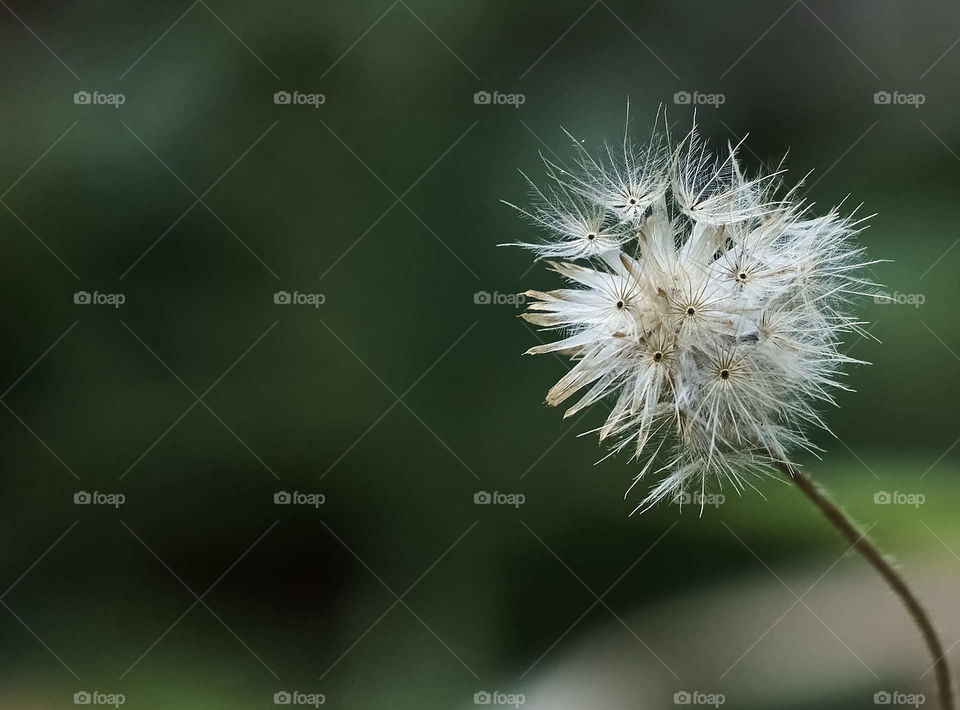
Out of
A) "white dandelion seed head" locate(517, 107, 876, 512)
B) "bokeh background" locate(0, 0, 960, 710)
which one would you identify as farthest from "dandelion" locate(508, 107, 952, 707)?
"bokeh background" locate(0, 0, 960, 710)

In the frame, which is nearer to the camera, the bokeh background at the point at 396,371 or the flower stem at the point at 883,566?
the flower stem at the point at 883,566

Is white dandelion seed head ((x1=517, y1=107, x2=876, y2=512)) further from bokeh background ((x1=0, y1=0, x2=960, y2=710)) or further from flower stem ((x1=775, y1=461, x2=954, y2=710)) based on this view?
bokeh background ((x1=0, y1=0, x2=960, y2=710))

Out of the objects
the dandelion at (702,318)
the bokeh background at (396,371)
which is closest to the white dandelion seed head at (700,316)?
the dandelion at (702,318)

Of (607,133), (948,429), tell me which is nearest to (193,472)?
(607,133)

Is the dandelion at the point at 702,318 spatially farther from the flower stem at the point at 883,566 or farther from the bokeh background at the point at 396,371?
the bokeh background at the point at 396,371

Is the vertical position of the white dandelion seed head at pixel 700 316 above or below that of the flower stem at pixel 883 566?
above

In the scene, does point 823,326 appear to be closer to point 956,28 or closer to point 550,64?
point 550,64
